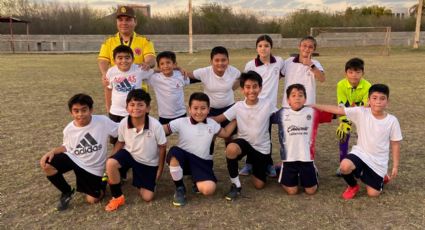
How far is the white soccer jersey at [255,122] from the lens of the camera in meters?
4.05

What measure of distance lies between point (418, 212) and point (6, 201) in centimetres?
357

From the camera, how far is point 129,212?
11.3 feet

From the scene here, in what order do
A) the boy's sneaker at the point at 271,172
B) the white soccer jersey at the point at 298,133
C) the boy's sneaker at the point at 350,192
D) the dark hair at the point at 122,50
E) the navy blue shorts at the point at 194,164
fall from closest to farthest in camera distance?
the boy's sneaker at the point at 350,192
the navy blue shorts at the point at 194,164
the white soccer jersey at the point at 298,133
the dark hair at the point at 122,50
the boy's sneaker at the point at 271,172

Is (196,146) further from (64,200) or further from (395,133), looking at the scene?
(395,133)

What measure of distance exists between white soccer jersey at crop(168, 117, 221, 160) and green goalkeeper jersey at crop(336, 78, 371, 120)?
1440mm

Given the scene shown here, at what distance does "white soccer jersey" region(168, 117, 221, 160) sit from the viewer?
12.8ft

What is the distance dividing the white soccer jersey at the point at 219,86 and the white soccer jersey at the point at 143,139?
101 cm

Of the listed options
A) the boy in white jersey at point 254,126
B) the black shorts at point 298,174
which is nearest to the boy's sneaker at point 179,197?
the boy in white jersey at point 254,126

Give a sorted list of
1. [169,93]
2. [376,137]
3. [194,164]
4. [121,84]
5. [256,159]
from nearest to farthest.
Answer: [376,137] → [194,164] → [256,159] → [121,84] → [169,93]

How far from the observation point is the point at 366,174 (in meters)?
3.77

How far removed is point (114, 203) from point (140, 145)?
563 millimetres

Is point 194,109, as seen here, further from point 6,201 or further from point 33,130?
point 33,130

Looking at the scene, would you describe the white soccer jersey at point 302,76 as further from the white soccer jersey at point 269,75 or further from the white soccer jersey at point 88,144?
the white soccer jersey at point 88,144

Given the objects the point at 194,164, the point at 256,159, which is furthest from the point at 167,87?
the point at 256,159
